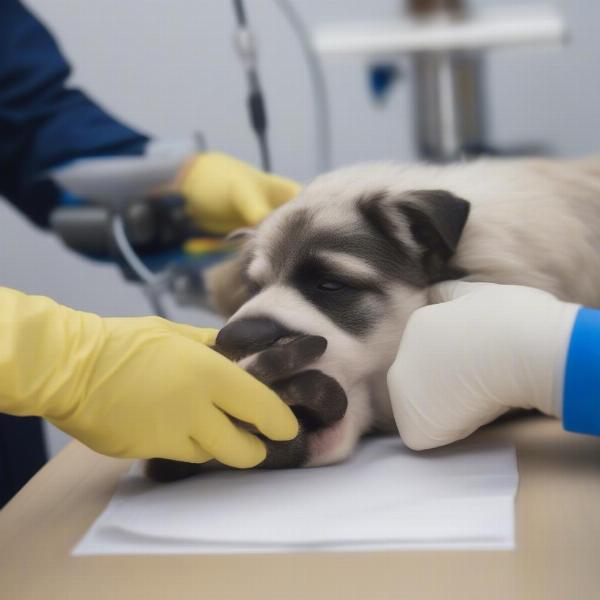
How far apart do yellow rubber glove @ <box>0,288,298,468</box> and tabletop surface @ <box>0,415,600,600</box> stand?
8cm

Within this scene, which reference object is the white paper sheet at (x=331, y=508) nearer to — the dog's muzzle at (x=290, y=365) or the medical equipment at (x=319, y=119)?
the dog's muzzle at (x=290, y=365)

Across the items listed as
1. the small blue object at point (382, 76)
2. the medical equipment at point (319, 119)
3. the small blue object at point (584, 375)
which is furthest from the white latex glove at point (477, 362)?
the small blue object at point (382, 76)

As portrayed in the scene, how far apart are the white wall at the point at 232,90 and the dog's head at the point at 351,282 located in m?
0.61

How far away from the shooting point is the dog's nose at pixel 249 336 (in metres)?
0.72

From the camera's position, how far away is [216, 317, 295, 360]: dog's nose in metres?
0.72

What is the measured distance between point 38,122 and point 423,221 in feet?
2.65

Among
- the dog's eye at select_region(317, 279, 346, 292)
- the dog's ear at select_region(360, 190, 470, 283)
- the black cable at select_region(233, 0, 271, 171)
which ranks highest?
the dog's ear at select_region(360, 190, 470, 283)

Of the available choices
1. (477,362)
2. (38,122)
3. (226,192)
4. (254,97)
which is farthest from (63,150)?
(477,362)

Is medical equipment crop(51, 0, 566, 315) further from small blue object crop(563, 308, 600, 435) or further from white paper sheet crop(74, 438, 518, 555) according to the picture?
small blue object crop(563, 308, 600, 435)

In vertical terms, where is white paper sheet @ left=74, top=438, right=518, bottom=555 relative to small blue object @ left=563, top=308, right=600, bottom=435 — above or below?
below

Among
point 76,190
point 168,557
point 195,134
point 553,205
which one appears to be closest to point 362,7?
point 195,134

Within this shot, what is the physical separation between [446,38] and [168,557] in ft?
3.92

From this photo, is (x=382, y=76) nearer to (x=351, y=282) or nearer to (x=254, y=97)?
(x=254, y=97)

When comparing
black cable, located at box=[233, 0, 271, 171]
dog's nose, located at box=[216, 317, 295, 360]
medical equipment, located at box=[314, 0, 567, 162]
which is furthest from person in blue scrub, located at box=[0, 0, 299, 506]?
dog's nose, located at box=[216, 317, 295, 360]
